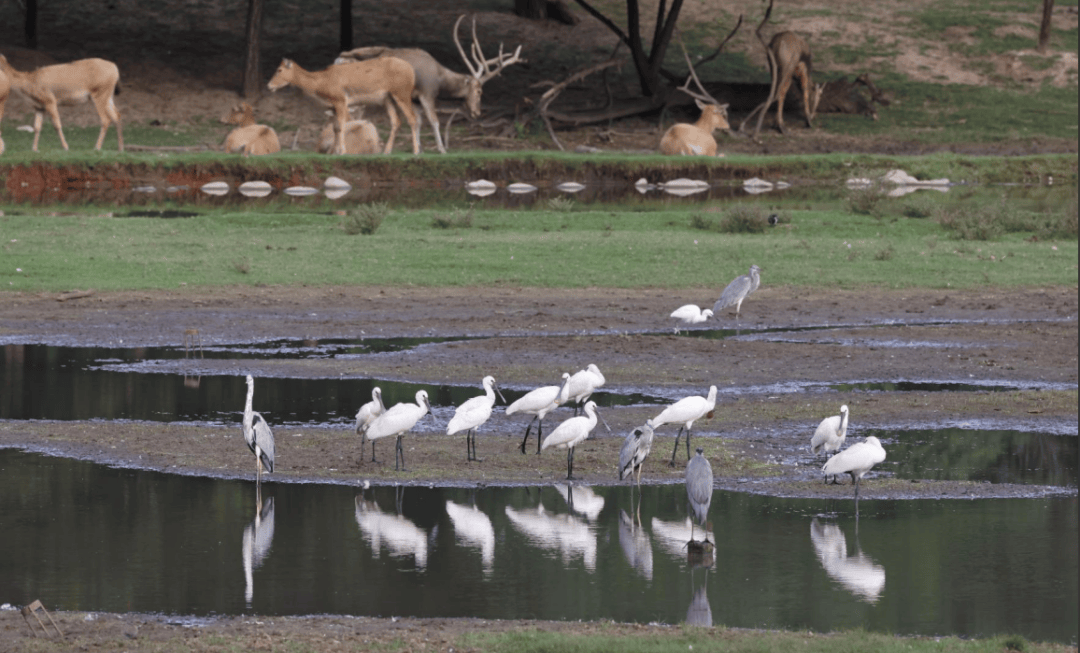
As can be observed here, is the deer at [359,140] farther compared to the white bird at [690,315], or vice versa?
the deer at [359,140]

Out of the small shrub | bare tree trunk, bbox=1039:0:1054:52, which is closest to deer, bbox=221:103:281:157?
the small shrub

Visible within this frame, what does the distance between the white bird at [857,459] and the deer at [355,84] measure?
80.9 feet

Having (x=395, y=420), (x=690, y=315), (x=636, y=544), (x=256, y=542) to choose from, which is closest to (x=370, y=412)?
(x=395, y=420)

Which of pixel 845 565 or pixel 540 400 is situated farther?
pixel 540 400

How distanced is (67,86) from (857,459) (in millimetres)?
28454

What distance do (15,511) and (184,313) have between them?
8.53 m

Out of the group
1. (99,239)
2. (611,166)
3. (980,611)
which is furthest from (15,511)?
(611,166)

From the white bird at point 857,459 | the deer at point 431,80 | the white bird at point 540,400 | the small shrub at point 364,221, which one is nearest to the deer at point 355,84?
the deer at point 431,80

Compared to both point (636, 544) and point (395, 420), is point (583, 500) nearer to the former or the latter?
point (636, 544)

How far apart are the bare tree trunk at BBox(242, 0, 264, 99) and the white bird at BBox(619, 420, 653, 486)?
112 feet

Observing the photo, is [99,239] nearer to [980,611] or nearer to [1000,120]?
[980,611]

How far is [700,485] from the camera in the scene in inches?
348

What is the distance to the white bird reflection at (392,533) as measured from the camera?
8.83 meters

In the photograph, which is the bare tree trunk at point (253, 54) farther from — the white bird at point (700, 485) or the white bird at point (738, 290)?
the white bird at point (700, 485)
